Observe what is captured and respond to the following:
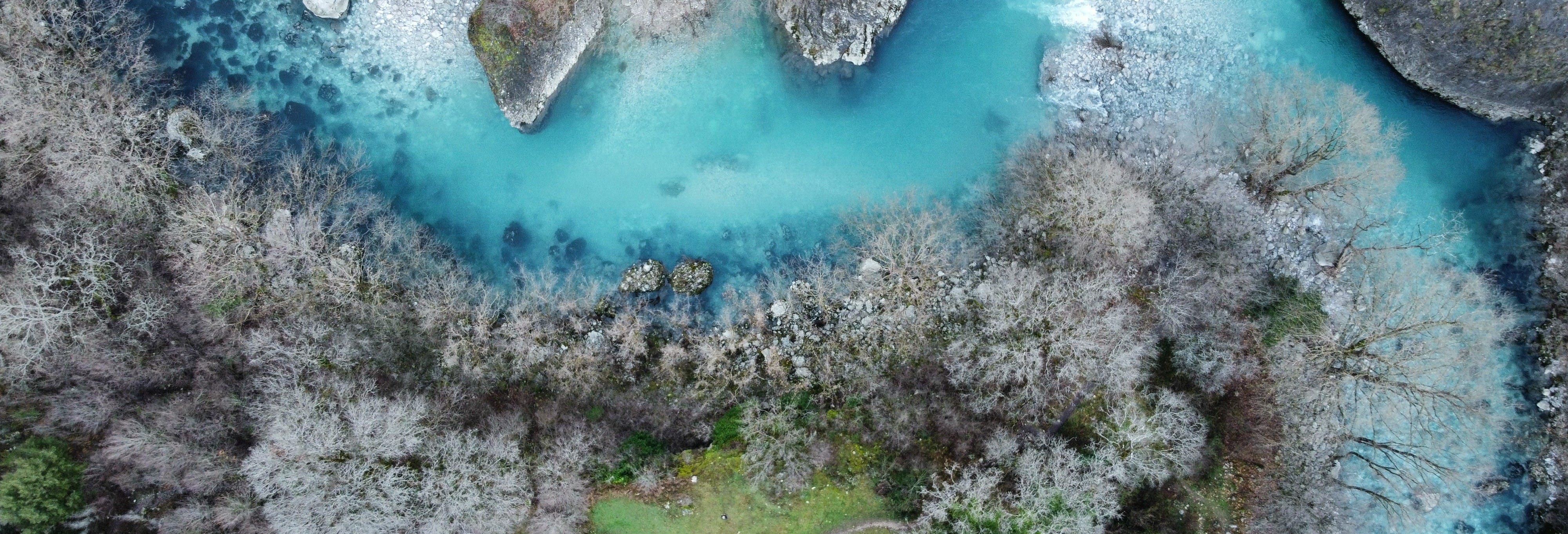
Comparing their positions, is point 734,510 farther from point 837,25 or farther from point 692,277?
point 837,25

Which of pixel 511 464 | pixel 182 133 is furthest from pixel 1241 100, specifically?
pixel 182 133

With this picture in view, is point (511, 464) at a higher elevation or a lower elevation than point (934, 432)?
lower

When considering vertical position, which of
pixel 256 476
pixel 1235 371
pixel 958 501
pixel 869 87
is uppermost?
pixel 869 87

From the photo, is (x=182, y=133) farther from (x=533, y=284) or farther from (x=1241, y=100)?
(x=1241, y=100)

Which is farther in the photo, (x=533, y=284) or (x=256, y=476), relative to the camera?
(x=533, y=284)

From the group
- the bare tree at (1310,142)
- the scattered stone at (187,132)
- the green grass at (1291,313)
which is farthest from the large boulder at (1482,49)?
the scattered stone at (187,132)

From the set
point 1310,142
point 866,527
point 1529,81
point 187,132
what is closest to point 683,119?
point 866,527

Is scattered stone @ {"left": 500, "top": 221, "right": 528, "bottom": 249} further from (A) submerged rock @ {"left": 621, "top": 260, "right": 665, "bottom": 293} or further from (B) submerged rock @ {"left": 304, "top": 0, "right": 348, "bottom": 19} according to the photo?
(B) submerged rock @ {"left": 304, "top": 0, "right": 348, "bottom": 19}

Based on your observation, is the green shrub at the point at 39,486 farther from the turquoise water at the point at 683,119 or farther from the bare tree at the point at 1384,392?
the bare tree at the point at 1384,392
